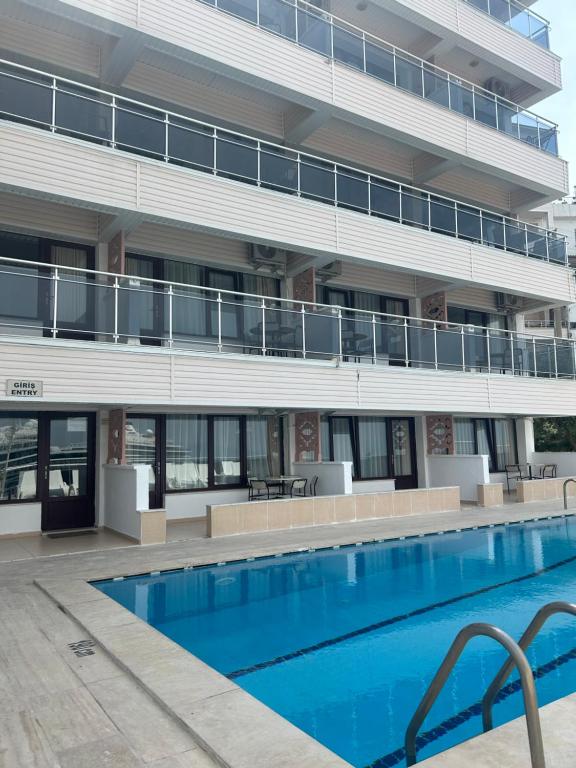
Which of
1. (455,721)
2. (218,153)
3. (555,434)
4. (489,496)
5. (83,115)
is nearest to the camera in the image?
(455,721)

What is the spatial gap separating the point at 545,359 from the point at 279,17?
Result: 13164mm

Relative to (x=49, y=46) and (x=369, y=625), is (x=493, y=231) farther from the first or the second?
(x=369, y=625)

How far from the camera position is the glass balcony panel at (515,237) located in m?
20.3

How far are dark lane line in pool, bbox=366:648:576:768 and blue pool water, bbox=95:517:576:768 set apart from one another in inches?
0.6

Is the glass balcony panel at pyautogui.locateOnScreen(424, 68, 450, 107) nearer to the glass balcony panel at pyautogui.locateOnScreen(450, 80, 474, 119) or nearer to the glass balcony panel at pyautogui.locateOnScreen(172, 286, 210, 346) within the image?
the glass balcony panel at pyautogui.locateOnScreen(450, 80, 474, 119)

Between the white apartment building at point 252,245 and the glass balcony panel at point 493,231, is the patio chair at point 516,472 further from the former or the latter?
the glass balcony panel at point 493,231

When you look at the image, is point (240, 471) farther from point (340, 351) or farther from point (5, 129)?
point (5, 129)

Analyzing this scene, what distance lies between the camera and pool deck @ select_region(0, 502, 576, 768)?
12.6 feet

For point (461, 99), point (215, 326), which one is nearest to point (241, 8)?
point (461, 99)

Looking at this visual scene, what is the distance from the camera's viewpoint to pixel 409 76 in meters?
18.5

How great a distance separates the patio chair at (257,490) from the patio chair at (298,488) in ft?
2.15

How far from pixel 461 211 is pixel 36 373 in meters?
14.0

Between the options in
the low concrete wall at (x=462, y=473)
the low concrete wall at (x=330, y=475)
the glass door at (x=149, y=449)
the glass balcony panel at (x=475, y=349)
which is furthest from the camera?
the low concrete wall at (x=462, y=473)

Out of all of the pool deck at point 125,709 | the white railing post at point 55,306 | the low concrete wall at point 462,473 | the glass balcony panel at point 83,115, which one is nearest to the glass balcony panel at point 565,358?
the low concrete wall at point 462,473
